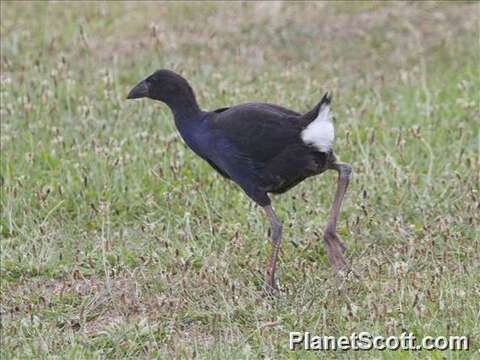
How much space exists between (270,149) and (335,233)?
647 millimetres

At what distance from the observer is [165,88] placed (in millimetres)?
6816

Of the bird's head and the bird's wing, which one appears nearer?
the bird's wing

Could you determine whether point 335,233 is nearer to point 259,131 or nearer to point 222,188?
point 259,131

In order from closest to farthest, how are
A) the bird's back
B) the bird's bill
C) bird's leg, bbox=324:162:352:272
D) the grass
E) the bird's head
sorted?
the grass < the bird's back < bird's leg, bbox=324:162:352:272 < the bird's head < the bird's bill

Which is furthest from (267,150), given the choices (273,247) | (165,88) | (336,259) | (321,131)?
(165,88)

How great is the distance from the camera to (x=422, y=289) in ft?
19.6

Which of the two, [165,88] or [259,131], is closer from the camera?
[259,131]

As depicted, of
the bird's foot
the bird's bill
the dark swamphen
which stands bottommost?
the bird's foot

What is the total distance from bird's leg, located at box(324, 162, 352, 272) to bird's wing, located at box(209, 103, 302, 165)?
0.48 m

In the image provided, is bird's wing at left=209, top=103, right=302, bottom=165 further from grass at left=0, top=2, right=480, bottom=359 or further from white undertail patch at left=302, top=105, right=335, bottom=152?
grass at left=0, top=2, right=480, bottom=359

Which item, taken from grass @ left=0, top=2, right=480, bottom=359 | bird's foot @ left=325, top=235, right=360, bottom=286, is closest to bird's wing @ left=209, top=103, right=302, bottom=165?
bird's foot @ left=325, top=235, right=360, bottom=286

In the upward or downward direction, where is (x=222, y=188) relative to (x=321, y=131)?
downward

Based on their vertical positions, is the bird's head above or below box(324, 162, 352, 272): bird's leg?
above

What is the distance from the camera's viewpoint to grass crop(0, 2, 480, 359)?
19.2 feet
